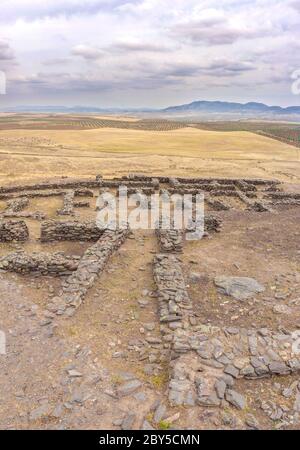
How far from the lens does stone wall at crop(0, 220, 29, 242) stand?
16.3 metres

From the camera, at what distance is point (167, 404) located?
22.0 feet


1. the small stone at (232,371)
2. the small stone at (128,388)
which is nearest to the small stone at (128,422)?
the small stone at (128,388)

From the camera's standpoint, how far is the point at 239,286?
11680 millimetres

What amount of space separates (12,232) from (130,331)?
9320 millimetres

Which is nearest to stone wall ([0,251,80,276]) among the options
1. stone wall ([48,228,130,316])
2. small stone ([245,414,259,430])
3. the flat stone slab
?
stone wall ([48,228,130,316])

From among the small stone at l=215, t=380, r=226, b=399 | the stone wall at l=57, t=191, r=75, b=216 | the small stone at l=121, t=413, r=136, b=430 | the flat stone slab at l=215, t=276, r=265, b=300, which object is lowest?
the small stone at l=121, t=413, r=136, b=430

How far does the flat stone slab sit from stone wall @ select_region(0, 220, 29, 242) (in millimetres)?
9371

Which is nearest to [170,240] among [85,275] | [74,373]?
[85,275]

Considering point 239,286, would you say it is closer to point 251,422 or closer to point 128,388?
point 251,422

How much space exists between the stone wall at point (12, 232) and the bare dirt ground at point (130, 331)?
459 mm

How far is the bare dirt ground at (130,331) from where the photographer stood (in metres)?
6.53

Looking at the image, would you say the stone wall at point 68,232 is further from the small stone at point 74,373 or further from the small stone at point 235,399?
the small stone at point 235,399

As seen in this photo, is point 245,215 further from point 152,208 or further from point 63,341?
point 63,341

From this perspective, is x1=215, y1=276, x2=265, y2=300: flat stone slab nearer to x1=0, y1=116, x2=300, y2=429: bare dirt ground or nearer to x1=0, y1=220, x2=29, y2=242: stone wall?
x1=0, y1=116, x2=300, y2=429: bare dirt ground
